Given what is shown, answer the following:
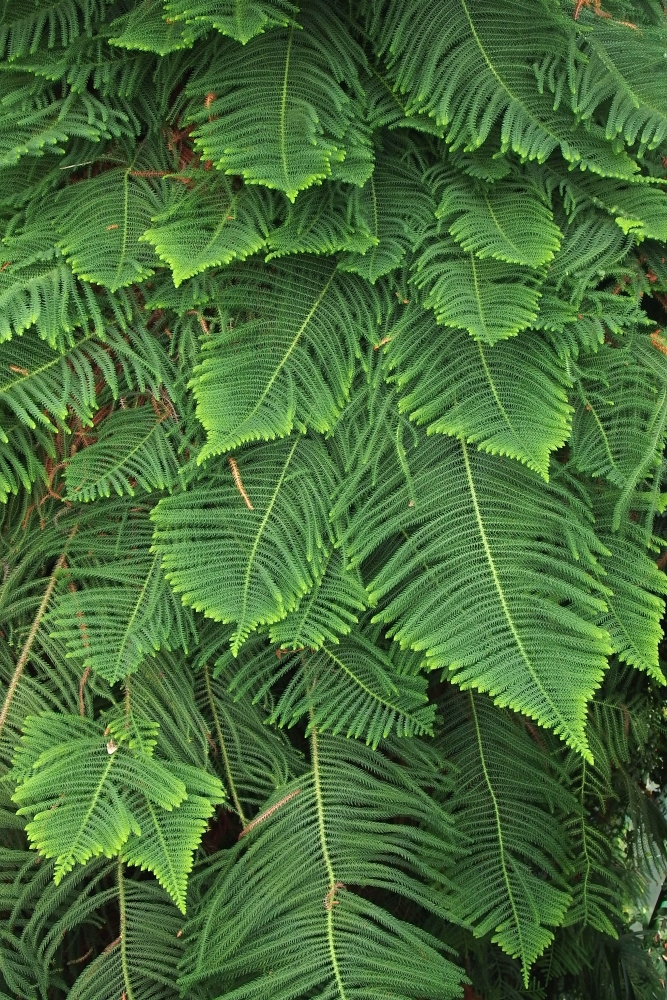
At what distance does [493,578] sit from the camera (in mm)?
1015

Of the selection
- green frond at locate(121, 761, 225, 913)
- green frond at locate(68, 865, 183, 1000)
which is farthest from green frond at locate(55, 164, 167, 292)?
green frond at locate(68, 865, 183, 1000)

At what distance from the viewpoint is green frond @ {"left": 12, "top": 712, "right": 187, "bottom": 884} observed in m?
0.97

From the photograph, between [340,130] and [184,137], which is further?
[184,137]

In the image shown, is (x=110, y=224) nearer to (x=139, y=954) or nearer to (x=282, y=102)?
(x=282, y=102)

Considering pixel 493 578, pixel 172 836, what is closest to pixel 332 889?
pixel 172 836

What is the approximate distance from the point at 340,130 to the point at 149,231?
26 cm

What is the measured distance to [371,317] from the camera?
110cm

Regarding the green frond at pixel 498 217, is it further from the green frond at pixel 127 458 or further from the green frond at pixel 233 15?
the green frond at pixel 127 458

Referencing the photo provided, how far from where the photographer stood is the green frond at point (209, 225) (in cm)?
100

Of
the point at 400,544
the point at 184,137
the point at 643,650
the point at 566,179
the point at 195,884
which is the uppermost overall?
the point at 184,137

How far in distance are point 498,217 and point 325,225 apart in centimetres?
22

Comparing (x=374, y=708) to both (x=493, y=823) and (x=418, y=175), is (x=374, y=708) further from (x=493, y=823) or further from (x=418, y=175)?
(x=418, y=175)

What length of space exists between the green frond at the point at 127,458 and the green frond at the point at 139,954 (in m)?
0.50

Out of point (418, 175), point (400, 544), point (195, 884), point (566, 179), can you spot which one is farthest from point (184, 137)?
point (195, 884)
